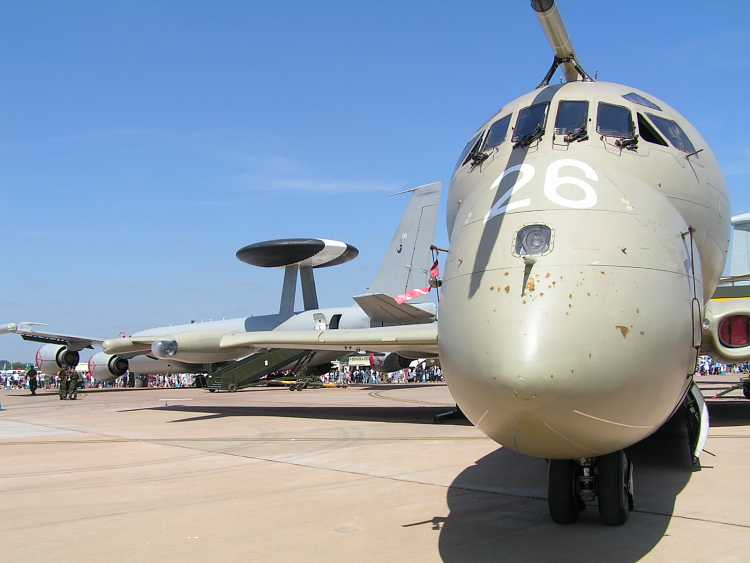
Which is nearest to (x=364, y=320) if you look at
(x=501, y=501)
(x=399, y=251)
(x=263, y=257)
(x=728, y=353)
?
(x=399, y=251)

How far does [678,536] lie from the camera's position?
16.2ft

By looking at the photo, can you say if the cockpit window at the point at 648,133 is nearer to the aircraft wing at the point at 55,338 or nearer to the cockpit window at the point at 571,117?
the cockpit window at the point at 571,117

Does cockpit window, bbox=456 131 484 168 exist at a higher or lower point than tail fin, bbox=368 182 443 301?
lower

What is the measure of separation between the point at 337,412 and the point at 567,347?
14039mm

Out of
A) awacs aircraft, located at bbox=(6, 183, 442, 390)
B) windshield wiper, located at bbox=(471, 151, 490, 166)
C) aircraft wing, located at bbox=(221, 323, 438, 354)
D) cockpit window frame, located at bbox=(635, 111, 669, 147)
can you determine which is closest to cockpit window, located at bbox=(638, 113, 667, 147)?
cockpit window frame, located at bbox=(635, 111, 669, 147)

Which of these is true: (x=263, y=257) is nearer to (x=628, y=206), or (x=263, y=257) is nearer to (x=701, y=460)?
(x=701, y=460)

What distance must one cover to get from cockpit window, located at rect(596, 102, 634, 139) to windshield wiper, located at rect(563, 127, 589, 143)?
16 centimetres

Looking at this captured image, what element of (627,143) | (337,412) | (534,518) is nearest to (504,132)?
(627,143)

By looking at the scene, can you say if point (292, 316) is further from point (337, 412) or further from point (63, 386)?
point (337, 412)

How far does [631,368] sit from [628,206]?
1.24 metres

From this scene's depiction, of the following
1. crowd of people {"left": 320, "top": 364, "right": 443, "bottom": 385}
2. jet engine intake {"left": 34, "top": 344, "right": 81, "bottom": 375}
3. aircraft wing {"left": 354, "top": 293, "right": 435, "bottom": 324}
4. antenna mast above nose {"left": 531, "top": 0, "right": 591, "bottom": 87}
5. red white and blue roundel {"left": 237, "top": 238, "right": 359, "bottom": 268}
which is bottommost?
crowd of people {"left": 320, "top": 364, "right": 443, "bottom": 385}

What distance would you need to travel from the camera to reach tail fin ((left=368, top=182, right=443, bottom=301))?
26469mm

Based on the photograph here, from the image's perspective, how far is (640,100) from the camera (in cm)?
594

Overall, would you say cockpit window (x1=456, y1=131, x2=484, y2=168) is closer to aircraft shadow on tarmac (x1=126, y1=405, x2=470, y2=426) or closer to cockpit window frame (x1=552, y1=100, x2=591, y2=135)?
cockpit window frame (x1=552, y1=100, x2=591, y2=135)
